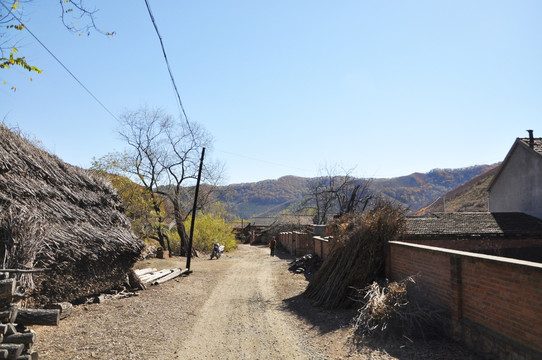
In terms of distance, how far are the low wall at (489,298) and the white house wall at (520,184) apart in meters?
13.4

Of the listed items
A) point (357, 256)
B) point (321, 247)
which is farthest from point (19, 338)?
point (321, 247)

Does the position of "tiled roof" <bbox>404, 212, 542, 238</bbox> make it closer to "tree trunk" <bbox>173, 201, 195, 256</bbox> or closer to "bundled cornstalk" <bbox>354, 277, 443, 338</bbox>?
"bundled cornstalk" <bbox>354, 277, 443, 338</bbox>

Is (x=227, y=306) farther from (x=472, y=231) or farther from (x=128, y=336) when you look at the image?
(x=472, y=231)

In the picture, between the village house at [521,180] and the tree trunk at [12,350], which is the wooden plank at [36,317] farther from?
the village house at [521,180]

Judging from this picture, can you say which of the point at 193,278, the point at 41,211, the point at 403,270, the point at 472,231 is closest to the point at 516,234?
the point at 472,231

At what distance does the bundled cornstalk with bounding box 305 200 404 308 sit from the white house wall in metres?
10.9

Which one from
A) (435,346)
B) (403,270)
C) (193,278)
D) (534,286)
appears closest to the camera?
(534,286)

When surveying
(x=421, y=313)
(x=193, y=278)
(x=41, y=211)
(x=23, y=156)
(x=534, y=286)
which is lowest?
(x=193, y=278)

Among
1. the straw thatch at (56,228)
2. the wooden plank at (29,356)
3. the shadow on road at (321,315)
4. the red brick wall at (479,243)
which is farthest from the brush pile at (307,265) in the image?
the wooden plank at (29,356)

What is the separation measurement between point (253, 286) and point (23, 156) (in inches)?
341

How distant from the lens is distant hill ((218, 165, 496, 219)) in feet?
405

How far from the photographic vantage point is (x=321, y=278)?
432 inches

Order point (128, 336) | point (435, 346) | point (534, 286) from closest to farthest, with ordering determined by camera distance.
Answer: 1. point (534, 286)
2. point (435, 346)
3. point (128, 336)

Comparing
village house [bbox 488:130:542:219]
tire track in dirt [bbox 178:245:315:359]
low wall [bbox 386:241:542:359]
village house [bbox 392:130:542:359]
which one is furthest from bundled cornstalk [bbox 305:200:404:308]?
village house [bbox 488:130:542:219]
